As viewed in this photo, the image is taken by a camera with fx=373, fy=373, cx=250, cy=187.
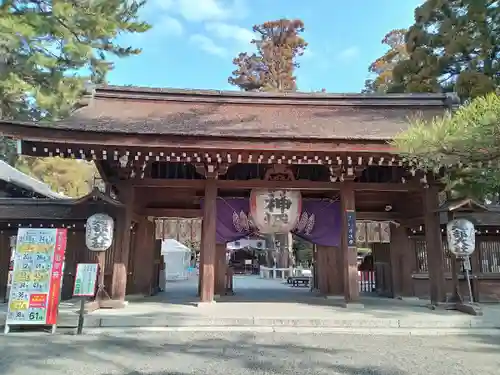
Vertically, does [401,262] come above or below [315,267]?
above

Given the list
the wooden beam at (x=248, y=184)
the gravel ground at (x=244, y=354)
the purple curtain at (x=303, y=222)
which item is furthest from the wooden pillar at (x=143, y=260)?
the gravel ground at (x=244, y=354)

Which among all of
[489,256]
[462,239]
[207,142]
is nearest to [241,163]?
[207,142]

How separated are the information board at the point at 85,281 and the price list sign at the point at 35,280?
0.28 meters

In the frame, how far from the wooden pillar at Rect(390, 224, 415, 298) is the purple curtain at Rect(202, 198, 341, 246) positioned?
2.16 meters

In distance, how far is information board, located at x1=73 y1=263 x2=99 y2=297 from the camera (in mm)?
5801

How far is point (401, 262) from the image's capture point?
32.6 feet

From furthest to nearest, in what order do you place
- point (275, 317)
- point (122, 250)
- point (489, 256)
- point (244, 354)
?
point (489, 256) → point (122, 250) → point (275, 317) → point (244, 354)

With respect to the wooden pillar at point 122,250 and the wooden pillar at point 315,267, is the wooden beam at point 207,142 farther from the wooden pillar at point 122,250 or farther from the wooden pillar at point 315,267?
the wooden pillar at point 315,267

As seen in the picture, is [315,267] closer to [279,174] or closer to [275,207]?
[275,207]

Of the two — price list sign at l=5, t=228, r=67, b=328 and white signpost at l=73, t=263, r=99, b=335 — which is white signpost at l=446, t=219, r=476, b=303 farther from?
price list sign at l=5, t=228, r=67, b=328

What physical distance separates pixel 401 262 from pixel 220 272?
4817 mm

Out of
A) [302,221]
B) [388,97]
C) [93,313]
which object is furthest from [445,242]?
[93,313]

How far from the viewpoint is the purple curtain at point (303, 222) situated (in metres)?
8.85

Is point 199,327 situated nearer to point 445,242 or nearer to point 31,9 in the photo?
point 445,242
